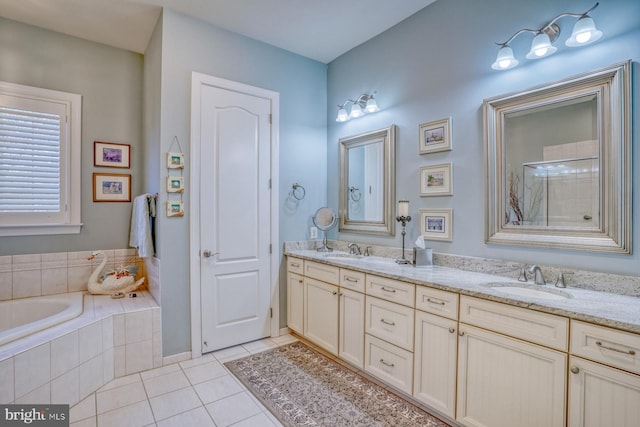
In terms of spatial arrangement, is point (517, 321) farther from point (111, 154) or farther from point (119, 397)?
point (111, 154)

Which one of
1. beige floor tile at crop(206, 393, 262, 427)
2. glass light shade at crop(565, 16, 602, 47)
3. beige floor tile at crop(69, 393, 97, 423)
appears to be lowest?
beige floor tile at crop(206, 393, 262, 427)

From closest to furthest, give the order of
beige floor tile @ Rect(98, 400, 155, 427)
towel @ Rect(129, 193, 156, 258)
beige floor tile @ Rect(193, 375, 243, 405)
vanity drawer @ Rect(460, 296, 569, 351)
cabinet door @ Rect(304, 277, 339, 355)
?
1. vanity drawer @ Rect(460, 296, 569, 351)
2. beige floor tile @ Rect(98, 400, 155, 427)
3. beige floor tile @ Rect(193, 375, 243, 405)
4. cabinet door @ Rect(304, 277, 339, 355)
5. towel @ Rect(129, 193, 156, 258)

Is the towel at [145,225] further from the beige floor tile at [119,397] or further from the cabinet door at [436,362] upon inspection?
the cabinet door at [436,362]

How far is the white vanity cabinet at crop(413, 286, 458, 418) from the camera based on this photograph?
1806mm

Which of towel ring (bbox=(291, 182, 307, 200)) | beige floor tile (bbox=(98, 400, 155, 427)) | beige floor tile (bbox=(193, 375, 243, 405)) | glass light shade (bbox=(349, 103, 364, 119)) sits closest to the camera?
beige floor tile (bbox=(98, 400, 155, 427))

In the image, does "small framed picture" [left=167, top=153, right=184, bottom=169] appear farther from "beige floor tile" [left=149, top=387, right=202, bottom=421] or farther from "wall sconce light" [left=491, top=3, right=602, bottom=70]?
"wall sconce light" [left=491, top=3, right=602, bottom=70]

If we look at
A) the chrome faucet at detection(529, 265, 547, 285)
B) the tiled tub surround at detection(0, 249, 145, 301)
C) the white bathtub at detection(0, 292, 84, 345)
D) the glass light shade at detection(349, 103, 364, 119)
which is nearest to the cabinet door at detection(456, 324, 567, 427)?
the chrome faucet at detection(529, 265, 547, 285)

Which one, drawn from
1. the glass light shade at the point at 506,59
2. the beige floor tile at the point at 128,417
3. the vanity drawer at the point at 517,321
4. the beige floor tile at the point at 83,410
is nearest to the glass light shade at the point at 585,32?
the glass light shade at the point at 506,59

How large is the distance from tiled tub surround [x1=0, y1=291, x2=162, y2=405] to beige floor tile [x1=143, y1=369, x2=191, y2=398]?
19cm

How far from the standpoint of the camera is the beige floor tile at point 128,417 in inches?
74.8

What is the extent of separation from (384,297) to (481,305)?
676 millimetres

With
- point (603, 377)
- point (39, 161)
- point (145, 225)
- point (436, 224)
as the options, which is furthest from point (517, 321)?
point (39, 161)

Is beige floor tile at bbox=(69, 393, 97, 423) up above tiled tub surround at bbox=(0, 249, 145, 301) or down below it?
below

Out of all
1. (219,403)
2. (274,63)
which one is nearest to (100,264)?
(219,403)
